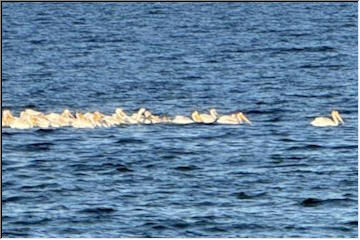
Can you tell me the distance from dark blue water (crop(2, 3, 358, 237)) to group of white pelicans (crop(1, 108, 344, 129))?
0.81 metres

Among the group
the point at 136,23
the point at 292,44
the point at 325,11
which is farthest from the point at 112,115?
the point at 325,11

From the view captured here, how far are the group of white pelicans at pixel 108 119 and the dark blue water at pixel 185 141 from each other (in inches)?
31.9

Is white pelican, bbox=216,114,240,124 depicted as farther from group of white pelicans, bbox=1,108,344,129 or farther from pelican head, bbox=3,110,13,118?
pelican head, bbox=3,110,13,118

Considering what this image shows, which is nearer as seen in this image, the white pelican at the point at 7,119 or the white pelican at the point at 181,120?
the white pelican at the point at 7,119

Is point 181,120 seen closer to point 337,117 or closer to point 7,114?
point 337,117

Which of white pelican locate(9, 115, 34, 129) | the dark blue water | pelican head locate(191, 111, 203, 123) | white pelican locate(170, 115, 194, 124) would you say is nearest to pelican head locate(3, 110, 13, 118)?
white pelican locate(9, 115, 34, 129)

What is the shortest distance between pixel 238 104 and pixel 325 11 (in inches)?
2385

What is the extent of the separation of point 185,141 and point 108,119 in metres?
4.59

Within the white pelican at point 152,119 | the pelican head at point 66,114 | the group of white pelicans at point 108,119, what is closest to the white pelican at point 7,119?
the group of white pelicans at point 108,119

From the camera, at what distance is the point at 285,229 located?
107ft

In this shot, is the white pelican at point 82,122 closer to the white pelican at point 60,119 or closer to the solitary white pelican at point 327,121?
the white pelican at point 60,119

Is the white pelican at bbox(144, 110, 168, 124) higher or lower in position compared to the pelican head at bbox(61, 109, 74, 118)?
lower

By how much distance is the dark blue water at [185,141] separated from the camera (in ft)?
113

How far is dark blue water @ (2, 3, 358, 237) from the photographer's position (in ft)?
113
